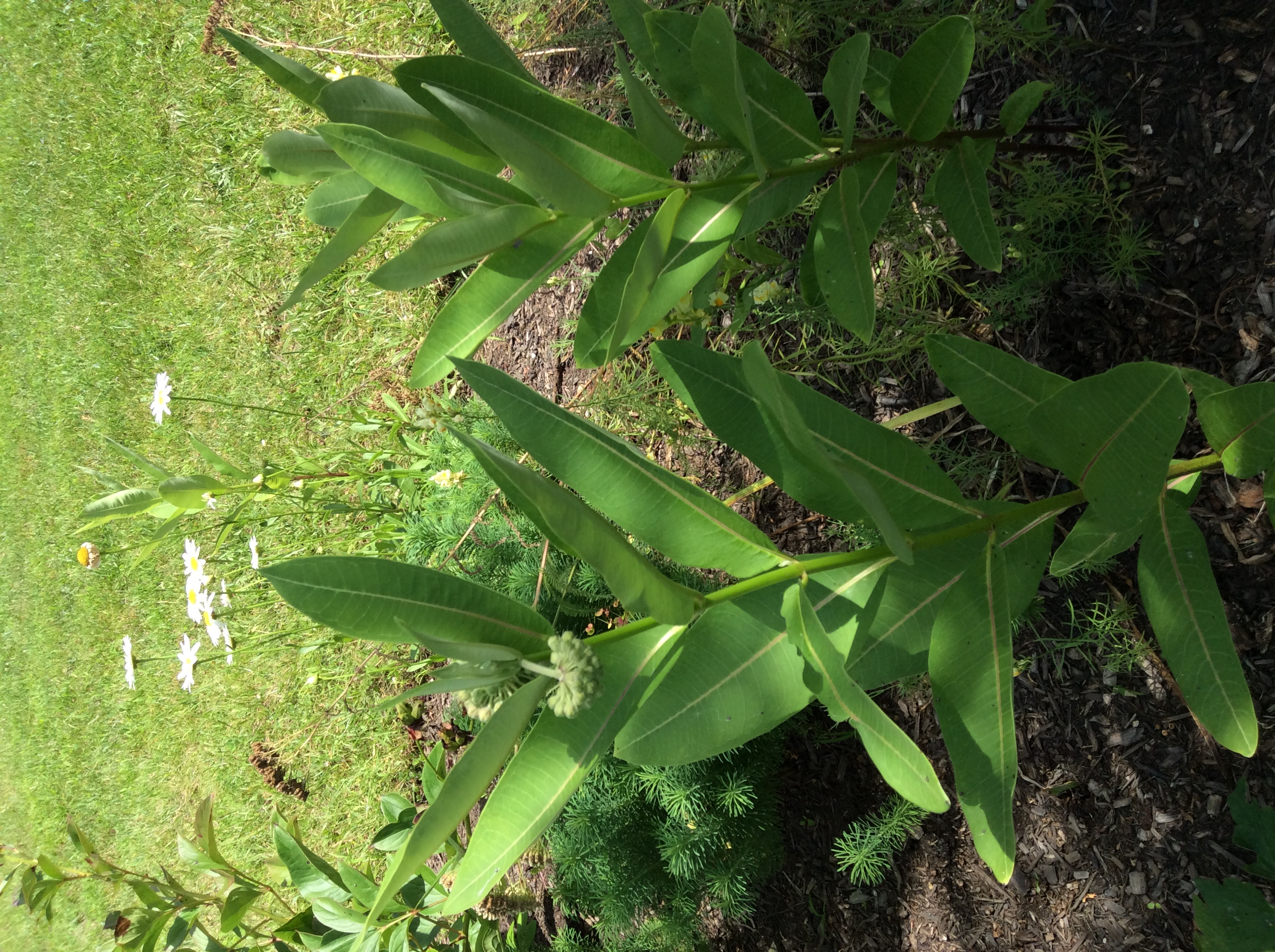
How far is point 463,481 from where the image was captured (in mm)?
2945

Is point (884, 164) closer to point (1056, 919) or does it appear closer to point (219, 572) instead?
point (1056, 919)

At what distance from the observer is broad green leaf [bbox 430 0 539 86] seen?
134cm

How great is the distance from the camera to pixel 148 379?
500 centimetres

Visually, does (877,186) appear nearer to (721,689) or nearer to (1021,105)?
(1021,105)

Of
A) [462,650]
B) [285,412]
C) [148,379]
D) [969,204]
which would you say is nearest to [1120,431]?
[969,204]

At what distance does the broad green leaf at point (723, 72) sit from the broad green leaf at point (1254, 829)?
4.71ft

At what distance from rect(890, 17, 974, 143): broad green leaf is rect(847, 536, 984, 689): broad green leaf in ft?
2.24

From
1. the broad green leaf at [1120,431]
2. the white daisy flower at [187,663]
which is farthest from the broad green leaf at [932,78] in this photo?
the white daisy flower at [187,663]

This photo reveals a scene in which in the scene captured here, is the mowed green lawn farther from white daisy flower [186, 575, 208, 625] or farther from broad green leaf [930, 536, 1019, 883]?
broad green leaf [930, 536, 1019, 883]

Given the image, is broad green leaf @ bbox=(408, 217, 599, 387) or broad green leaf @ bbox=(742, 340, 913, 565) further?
broad green leaf @ bbox=(408, 217, 599, 387)

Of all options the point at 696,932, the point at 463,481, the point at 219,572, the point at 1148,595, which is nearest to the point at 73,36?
the point at 219,572

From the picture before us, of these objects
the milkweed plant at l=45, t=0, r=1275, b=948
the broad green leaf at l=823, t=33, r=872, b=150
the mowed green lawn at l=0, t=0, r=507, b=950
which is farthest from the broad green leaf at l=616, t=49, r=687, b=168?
the mowed green lawn at l=0, t=0, r=507, b=950

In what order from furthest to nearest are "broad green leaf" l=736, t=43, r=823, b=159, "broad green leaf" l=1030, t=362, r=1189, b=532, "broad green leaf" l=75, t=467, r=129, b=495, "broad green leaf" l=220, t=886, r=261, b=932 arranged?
"broad green leaf" l=75, t=467, r=129, b=495, "broad green leaf" l=220, t=886, r=261, b=932, "broad green leaf" l=736, t=43, r=823, b=159, "broad green leaf" l=1030, t=362, r=1189, b=532

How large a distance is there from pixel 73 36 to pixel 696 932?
610 centimetres
